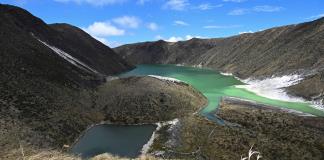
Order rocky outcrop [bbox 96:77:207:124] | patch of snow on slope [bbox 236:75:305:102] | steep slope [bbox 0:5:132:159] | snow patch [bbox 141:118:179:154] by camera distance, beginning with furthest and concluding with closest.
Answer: patch of snow on slope [bbox 236:75:305:102] < rocky outcrop [bbox 96:77:207:124] < snow patch [bbox 141:118:179:154] < steep slope [bbox 0:5:132:159]

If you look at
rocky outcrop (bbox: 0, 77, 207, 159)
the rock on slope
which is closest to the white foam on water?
the rock on slope

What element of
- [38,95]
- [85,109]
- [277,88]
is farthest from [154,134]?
[277,88]

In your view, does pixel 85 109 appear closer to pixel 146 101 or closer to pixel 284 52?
pixel 146 101

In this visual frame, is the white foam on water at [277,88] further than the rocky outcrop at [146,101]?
Yes

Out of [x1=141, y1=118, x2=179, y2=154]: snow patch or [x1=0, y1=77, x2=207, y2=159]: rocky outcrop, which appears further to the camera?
[x1=141, y1=118, x2=179, y2=154]: snow patch

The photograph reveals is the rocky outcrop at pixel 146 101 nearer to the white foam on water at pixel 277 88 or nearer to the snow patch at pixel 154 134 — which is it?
the snow patch at pixel 154 134

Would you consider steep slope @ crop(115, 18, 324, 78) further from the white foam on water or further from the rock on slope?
the white foam on water

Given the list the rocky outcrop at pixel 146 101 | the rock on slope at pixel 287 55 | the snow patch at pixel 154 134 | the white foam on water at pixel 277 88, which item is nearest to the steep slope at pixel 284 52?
the rock on slope at pixel 287 55

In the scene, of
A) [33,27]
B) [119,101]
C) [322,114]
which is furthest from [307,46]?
[33,27]
